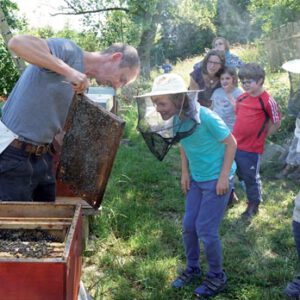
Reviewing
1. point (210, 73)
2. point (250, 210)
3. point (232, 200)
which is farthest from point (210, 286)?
point (210, 73)

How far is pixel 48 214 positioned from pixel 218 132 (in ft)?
3.87

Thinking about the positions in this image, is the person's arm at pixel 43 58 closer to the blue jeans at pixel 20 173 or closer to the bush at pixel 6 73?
the blue jeans at pixel 20 173

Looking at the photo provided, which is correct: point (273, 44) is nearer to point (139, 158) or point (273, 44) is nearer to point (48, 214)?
point (139, 158)

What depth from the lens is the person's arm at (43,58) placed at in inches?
84.6

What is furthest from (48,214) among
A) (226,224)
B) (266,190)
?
(266,190)

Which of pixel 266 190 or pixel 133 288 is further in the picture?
pixel 266 190

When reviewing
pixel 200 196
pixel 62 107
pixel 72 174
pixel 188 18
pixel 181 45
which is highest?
pixel 62 107

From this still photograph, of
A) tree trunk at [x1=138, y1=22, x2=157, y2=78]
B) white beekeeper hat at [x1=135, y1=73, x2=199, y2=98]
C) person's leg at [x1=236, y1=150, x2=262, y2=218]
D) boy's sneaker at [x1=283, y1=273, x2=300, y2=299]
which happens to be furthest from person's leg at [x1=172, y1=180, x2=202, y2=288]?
tree trunk at [x1=138, y1=22, x2=157, y2=78]

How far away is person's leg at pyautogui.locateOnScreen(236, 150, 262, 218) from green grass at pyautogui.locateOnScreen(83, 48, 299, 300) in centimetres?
13

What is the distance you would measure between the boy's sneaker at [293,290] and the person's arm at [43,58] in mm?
1839

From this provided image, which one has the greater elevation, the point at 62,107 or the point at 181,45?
the point at 62,107

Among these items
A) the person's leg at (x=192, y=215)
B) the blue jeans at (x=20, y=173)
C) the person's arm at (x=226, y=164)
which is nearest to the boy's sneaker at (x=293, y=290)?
the person's leg at (x=192, y=215)

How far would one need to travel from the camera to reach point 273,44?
1243cm

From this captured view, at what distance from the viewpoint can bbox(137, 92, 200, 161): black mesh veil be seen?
98.3 inches
